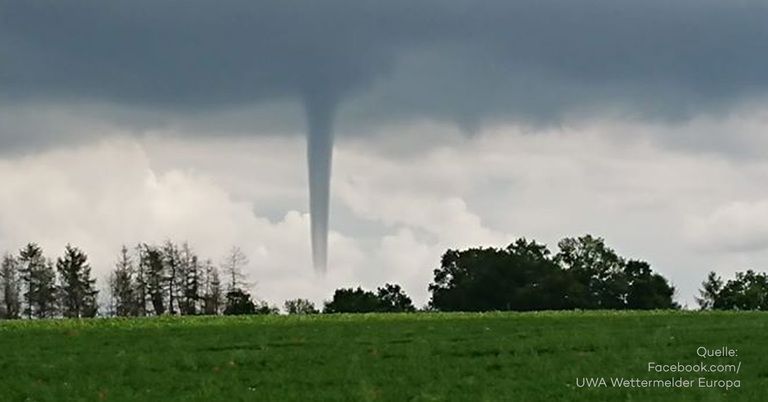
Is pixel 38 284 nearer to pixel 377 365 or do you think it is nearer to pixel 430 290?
pixel 430 290

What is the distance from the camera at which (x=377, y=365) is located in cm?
2556

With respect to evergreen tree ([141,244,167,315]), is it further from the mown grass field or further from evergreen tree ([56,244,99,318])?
the mown grass field

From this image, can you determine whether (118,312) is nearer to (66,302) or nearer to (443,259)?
(66,302)

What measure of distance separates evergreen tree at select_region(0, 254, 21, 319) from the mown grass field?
94.9 metres

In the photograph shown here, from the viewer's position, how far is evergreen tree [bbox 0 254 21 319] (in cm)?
12850

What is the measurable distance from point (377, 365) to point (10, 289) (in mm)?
116313

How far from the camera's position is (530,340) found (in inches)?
1254

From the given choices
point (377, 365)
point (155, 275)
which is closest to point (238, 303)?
point (155, 275)

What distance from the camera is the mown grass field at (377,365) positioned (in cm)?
2088

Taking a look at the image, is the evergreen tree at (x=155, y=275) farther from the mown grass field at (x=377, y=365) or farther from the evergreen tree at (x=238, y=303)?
the mown grass field at (x=377, y=365)

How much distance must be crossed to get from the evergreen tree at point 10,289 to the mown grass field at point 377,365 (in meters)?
94.9

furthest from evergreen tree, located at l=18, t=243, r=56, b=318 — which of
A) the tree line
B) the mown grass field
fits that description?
the mown grass field

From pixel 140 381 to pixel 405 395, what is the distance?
687 cm

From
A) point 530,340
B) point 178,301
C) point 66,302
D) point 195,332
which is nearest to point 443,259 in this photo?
point 178,301
